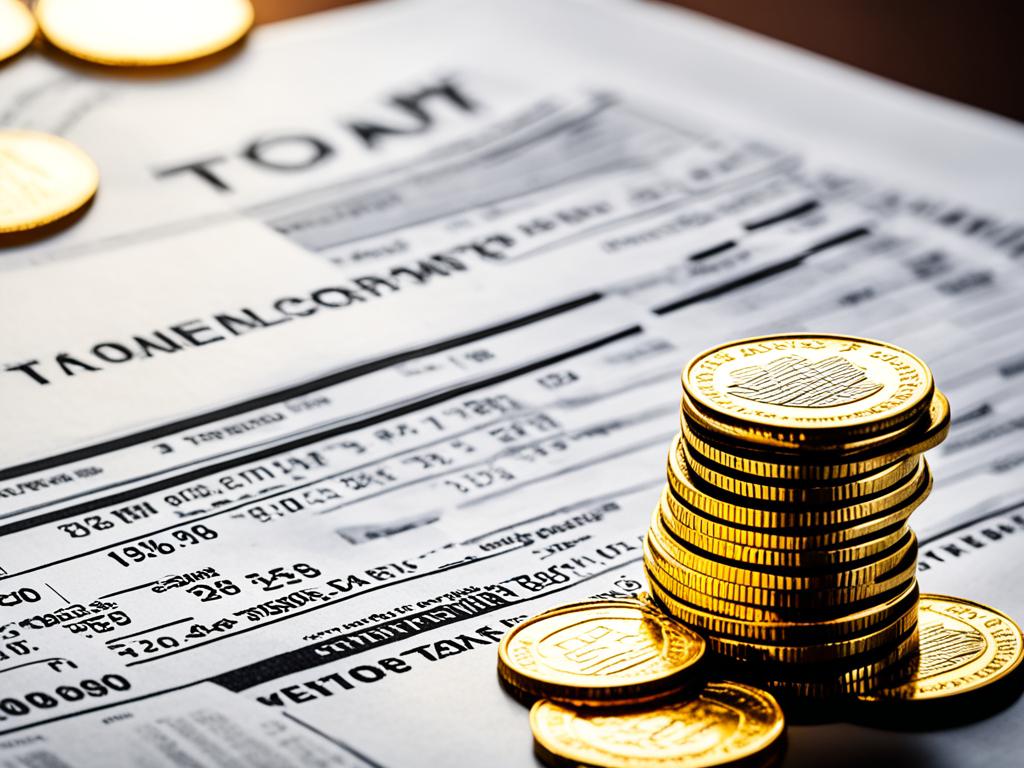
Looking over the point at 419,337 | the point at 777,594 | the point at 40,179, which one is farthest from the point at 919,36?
the point at 777,594

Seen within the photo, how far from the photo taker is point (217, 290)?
96cm

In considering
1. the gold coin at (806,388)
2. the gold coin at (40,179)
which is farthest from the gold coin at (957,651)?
the gold coin at (40,179)

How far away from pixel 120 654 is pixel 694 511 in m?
0.24

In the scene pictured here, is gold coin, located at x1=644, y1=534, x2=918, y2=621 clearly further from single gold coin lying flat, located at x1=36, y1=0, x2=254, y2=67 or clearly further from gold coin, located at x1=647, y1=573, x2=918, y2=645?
single gold coin lying flat, located at x1=36, y1=0, x2=254, y2=67

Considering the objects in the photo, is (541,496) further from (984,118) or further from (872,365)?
(984,118)

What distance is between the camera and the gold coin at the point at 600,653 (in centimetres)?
62

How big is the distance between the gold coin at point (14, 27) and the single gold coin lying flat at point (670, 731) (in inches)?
29.7

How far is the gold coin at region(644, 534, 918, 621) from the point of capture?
63 centimetres

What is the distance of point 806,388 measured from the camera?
25.2 inches

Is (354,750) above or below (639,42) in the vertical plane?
below

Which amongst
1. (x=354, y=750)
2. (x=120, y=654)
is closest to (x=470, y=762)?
(x=354, y=750)

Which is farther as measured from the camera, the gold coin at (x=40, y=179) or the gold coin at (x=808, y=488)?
the gold coin at (x=40, y=179)

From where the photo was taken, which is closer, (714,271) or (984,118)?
(714,271)

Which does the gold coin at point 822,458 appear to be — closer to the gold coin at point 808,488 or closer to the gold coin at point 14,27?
the gold coin at point 808,488
